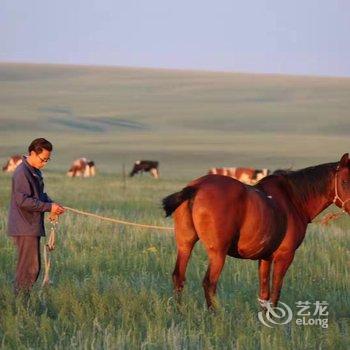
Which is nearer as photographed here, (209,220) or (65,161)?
(209,220)

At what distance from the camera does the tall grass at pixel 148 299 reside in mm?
7898

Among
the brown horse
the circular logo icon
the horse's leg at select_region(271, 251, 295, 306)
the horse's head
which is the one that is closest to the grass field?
the circular logo icon

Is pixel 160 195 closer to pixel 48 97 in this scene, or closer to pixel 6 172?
pixel 6 172

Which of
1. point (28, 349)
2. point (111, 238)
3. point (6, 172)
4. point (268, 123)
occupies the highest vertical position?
point (268, 123)

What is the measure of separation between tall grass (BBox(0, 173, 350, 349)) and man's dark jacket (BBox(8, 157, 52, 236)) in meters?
0.61

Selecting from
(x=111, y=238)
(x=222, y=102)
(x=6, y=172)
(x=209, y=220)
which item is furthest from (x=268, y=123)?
(x=209, y=220)

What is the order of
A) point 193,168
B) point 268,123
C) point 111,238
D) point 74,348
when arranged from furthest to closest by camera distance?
1. point 268,123
2. point 193,168
3. point 111,238
4. point 74,348

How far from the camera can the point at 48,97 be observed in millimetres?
105000

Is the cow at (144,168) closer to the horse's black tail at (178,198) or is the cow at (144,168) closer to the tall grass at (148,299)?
the tall grass at (148,299)

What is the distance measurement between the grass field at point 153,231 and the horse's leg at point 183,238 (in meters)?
0.22

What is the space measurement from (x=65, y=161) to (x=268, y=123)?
29.4 meters

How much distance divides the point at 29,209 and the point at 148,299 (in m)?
1.37

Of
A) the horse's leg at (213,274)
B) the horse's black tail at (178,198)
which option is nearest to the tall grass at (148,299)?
the horse's leg at (213,274)

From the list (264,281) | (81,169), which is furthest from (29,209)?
(81,169)
